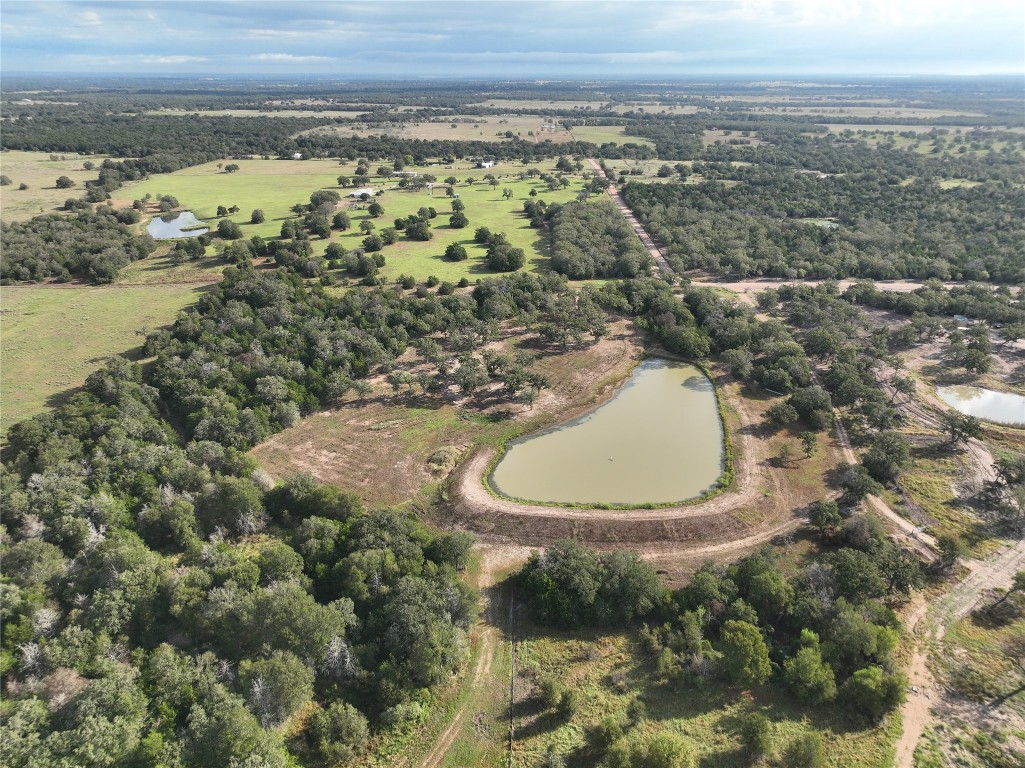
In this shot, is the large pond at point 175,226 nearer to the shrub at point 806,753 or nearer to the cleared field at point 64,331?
the cleared field at point 64,331

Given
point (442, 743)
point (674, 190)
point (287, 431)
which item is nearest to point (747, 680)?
point (442, 743)

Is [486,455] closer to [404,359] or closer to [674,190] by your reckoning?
[404,359]

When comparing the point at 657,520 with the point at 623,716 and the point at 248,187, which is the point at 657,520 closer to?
the point at 623,716

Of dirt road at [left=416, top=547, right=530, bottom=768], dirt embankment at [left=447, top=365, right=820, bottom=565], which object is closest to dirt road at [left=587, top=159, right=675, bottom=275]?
dirt embankment at [left=447, top=365, right=820, bottom=565]

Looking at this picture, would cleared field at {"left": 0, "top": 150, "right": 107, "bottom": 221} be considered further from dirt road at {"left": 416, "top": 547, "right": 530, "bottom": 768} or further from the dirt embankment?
dirt road at {"left": 416, "top": 547, "right": 530, "bottom": 768}

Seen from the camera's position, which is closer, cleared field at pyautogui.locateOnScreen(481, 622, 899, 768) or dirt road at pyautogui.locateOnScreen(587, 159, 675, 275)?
cleared field at pyautogui.locateOnScreen(481, 622, 899, 768)

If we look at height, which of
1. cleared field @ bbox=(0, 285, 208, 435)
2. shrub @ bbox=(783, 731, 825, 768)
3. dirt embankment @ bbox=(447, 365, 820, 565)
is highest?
cleared field @ bbox=(0, 285, 208, 435)
